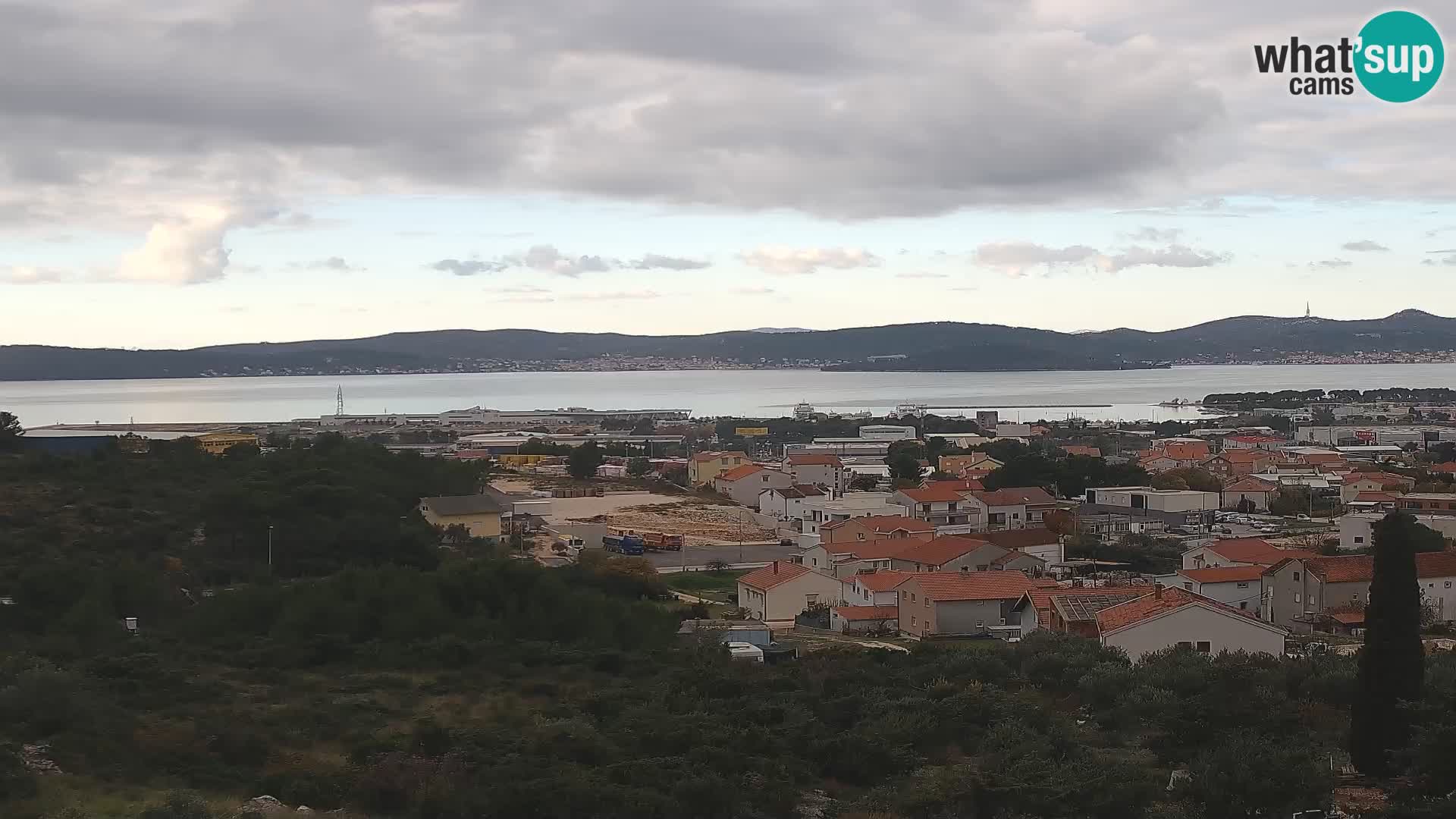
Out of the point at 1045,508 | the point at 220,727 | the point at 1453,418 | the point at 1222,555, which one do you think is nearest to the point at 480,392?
the point at 1453,418

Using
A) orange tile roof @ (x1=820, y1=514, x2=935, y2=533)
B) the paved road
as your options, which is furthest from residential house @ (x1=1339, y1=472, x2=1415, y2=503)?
the paved road

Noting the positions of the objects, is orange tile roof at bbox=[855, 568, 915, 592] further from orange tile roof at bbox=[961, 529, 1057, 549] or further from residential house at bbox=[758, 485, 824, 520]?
residential house at bbox=[758, 485, 824, 520]

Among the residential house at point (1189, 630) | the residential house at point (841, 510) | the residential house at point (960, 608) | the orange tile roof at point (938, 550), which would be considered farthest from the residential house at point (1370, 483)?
the residential house at point (1189, 630)

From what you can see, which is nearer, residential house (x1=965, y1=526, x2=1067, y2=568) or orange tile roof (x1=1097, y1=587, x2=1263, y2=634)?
orange tile roof (x1=1097, y1=587, x2=1263, y2=634)

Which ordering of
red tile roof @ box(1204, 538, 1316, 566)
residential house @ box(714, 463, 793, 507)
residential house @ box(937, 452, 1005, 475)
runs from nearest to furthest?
red tile roof @ box(1204, 538, 1316, 566) → residential house @ box(714, 463, 793, 507) → residential house @ box(937, 452, 1005, 475)

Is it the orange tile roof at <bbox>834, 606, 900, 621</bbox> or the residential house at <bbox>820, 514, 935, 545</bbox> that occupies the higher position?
the residential house at <bbox>820, 514, 935, 545</bbox>

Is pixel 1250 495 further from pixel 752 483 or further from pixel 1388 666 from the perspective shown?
pixel 1388 666

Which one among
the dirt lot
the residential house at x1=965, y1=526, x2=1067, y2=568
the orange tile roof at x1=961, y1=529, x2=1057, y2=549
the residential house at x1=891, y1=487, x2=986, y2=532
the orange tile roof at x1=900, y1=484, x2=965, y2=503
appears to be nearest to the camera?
the residential house at x1=965, y1=526, x2=1067, y2=568

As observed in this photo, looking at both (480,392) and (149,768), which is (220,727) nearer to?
(149,768)
